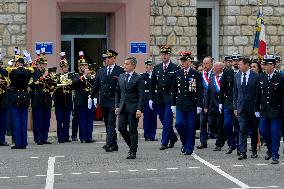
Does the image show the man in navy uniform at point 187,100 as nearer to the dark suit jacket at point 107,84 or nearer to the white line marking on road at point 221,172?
the white line marking on road at point 221,172

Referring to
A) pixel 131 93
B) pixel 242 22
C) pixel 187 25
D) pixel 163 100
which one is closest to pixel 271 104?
pixel 131 93

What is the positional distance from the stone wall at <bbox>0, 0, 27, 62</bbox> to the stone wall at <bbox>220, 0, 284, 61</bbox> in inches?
245

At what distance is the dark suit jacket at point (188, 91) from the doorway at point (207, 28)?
9.28 meters

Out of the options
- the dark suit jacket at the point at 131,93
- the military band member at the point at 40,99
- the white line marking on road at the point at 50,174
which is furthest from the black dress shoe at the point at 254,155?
the military band member at the point at 40,99

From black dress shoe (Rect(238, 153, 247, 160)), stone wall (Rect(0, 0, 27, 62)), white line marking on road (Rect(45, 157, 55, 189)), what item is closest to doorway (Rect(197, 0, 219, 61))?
stone wall (Rect(0, 0, 27, 62))

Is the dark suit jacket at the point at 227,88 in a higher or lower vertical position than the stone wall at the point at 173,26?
lower

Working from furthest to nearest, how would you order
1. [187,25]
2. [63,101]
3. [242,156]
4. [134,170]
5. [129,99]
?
[187,25] < [63,101] < [129,99] < [242,156] < [134,170]

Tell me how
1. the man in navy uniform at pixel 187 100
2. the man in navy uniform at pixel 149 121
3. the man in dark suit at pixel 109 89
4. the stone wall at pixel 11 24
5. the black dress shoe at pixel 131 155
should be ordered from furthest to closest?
the stone wall at pixel 11 24, the man in navy uniform at pixel 149 121, the man in dark suit at pixel 109 89, the man in navy uniform at pixel 187 100, the black dress shoe at pixel 131 155

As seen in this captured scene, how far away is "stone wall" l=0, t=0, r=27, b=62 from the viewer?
25.7 m

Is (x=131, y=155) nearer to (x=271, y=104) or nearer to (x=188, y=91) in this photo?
(x=188, y=91)

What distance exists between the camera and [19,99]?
66.5 feet

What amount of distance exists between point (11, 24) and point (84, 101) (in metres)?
4.47

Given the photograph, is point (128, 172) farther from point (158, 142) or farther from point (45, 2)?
point (45, 2)

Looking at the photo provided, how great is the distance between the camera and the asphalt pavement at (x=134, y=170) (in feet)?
45.3
